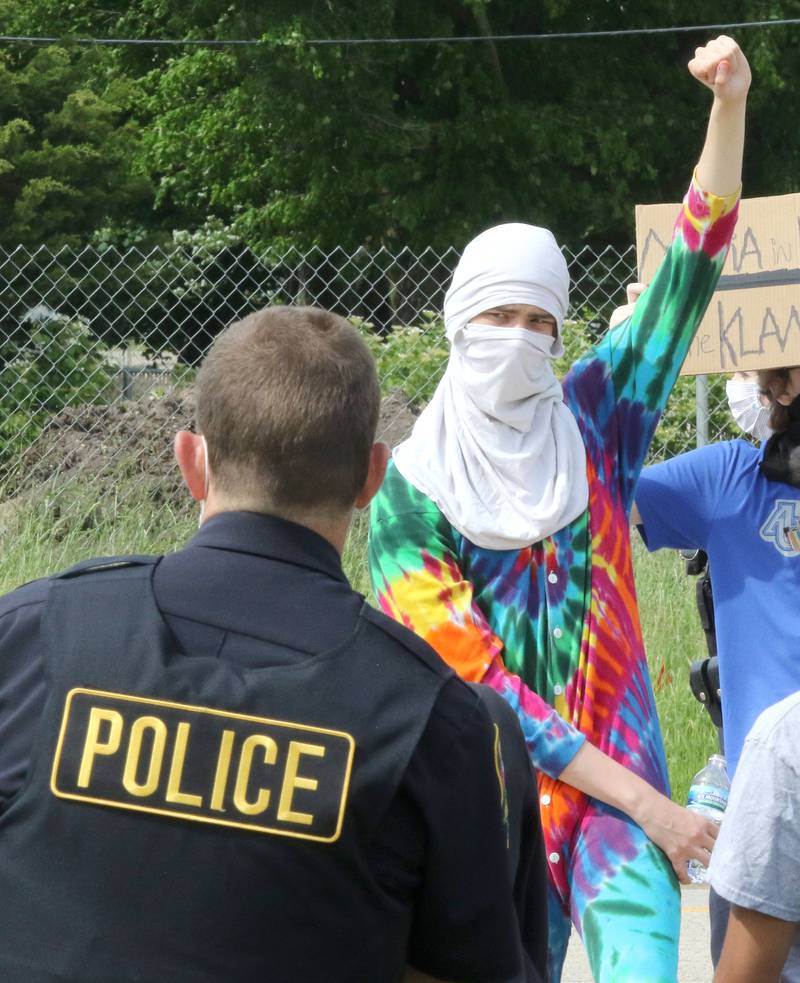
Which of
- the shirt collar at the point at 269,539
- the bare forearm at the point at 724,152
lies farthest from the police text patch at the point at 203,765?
the bare forearm at the point at 724,152

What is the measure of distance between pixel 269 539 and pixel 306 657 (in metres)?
0.15

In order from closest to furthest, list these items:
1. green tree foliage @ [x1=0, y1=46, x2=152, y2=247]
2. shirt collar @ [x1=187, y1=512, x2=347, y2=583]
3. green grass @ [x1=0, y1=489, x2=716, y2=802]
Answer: shirt collar @ [x1=187, y1=512, x2=347, y2=583] → green grass @ [x1=0, y1=489, x2=716, y2=802] → green tree foliage @ [x1=0, y1=46, x2=152, y2=247]

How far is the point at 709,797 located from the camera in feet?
10.4

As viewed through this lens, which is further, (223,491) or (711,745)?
(711,745)

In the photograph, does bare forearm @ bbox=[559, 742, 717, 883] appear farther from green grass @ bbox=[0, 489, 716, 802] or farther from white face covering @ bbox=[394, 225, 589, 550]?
green grass @ bbox=[0, 489, 716, 802]

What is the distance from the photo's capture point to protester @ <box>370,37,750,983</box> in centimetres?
269

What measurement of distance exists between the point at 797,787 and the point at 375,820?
0.63m

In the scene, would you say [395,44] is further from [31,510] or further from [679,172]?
[31,510]

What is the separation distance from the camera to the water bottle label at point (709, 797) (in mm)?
3145

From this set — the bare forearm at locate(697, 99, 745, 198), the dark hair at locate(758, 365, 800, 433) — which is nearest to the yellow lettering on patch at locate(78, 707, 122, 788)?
the bare forearm at locate(697, 99, 745, 198)

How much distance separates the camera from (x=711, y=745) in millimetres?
5922

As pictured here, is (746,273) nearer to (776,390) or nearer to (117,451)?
(776,390)

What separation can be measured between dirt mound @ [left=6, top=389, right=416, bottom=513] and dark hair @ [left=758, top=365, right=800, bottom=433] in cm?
500

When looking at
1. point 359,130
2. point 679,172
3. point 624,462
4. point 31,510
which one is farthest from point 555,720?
point 679,172
